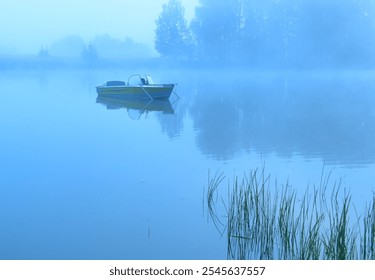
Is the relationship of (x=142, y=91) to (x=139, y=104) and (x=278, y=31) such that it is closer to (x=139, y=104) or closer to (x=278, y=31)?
(x=139, y=104)

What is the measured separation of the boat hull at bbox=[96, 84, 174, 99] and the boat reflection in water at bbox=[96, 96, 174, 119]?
293mm

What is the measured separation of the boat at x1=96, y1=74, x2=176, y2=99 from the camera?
21.8 m

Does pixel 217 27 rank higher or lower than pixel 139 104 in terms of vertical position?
higher

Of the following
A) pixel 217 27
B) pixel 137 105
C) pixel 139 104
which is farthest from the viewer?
pixel 217 27

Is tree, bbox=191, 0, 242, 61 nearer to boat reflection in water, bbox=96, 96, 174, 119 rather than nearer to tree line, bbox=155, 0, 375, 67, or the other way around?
tree line, bbox=155, 0, 375, 67

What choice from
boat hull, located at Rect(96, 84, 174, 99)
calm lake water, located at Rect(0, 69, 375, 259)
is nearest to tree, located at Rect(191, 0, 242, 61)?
boat hull, located at Rect(96, 84, 174, 99)

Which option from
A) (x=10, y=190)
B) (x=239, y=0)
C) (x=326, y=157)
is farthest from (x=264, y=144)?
(x=239, y=0)

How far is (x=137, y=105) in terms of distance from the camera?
877 inches

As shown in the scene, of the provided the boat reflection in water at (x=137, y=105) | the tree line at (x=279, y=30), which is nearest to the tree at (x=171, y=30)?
the tree line at (x=279, y=30)

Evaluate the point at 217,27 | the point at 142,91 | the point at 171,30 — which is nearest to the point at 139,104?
the point at 142,91

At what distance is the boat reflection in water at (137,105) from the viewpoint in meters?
20.8

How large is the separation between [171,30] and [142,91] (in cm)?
2655

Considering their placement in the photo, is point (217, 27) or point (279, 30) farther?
point (279, 30)

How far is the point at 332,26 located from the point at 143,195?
46.7 meters
